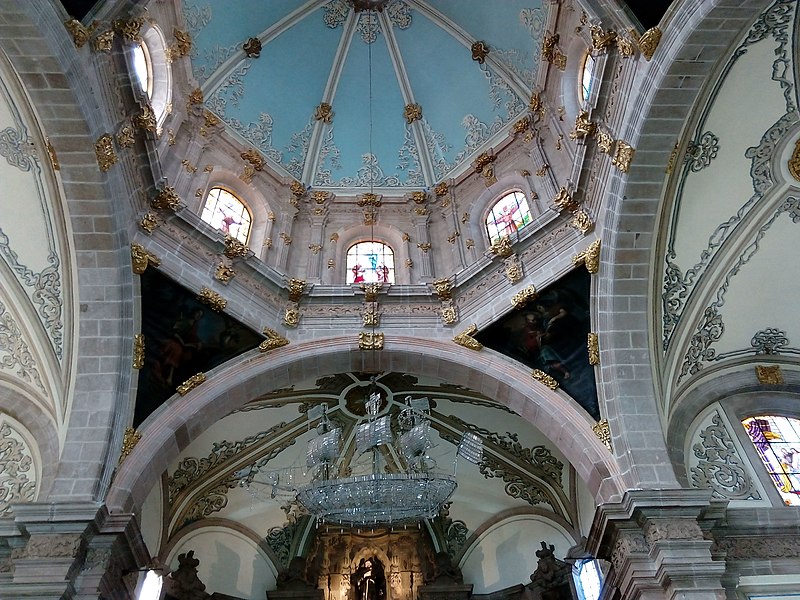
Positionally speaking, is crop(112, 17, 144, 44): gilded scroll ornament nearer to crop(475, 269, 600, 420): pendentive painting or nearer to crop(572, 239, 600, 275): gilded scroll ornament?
crop(475, 269, 600, 420): pendentive painting

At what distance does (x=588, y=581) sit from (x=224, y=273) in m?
9.67

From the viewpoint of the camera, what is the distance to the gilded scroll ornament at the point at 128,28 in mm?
10664

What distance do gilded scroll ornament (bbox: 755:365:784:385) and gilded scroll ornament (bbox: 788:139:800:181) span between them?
3.61 meters

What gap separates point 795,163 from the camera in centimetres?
1128

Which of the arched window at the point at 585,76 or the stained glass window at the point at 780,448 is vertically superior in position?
the arched window at the point at 585,76

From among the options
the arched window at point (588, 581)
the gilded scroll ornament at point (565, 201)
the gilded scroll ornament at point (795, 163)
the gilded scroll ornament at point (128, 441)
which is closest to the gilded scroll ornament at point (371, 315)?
the gilded scroll ornament at point (565, 201)

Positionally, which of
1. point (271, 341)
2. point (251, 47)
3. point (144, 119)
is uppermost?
point (251, 47)

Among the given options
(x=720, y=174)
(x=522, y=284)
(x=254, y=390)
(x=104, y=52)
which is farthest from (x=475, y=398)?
(x=104, y=52)

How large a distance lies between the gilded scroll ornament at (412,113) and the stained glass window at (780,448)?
10.1m

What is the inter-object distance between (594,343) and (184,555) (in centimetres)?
971

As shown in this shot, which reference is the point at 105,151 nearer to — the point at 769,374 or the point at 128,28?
the point at 128,28

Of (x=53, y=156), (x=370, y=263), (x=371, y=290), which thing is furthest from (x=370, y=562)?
(x=53, y=156)

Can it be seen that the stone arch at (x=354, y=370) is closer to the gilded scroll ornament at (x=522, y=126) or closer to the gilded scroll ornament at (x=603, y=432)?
the gilded scroll ornament at (x=603, y=432)

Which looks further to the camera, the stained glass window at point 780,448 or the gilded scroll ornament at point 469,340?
the gilded scroll ornament at point 469,340
